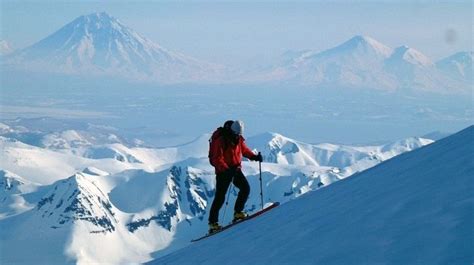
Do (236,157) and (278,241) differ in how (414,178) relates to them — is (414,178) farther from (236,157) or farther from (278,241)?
(236,157)

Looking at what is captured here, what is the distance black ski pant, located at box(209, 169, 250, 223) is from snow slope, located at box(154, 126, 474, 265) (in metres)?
1.58

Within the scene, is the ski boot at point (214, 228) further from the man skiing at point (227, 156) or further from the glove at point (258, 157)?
the glove at point (258, 157)

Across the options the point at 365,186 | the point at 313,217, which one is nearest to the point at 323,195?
the point at 365,186

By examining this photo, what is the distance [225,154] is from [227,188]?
905 millimetres

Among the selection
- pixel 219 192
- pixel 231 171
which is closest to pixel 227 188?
pixel 219 192

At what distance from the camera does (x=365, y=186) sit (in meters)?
12.5

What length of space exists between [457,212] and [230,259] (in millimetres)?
4147

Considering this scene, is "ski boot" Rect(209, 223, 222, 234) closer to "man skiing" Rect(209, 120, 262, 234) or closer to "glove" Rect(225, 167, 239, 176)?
"man skiing" Rect(209, 120, 262, 234)

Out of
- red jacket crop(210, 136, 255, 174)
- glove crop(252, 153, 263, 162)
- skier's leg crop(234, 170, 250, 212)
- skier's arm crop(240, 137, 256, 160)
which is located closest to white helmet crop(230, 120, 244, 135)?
red jacket crop(210, 136, 255, 174)

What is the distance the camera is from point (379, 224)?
8.46m

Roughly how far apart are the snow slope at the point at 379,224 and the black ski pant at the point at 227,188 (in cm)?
158

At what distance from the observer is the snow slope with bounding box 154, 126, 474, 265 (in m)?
7.08

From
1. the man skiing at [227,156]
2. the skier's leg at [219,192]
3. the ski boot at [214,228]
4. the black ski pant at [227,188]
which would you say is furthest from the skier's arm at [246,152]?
the ski boot at [214,228]

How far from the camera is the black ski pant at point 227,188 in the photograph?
15.2 metres
